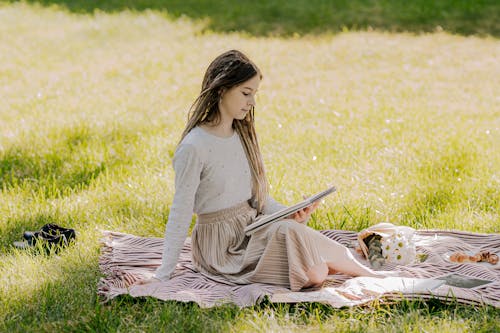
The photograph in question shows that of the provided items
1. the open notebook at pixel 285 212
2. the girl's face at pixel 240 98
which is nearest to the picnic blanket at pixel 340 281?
the open notebook at pixel 285 212

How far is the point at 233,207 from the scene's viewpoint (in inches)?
165

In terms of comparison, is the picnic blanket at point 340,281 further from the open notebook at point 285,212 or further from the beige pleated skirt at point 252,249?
the open notebook at point 285,212

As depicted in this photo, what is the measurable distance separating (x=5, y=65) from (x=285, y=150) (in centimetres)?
460

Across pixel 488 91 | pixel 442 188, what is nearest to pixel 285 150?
pixel 442 188

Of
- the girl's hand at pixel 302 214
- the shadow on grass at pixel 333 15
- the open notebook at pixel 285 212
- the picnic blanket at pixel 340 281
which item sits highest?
the shadow on grass at pixel 333 15

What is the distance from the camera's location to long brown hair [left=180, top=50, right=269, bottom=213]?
3.96 metres

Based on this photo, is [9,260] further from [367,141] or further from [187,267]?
[367,141]

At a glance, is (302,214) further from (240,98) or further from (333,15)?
(333,15)

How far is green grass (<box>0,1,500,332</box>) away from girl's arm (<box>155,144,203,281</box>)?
27cm

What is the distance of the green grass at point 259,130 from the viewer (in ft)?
12.4

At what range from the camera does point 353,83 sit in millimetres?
8734

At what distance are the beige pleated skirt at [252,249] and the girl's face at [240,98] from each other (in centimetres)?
51

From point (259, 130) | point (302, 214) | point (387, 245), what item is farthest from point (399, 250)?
point (259, 130)

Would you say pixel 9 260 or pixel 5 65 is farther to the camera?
pixel 5 65
